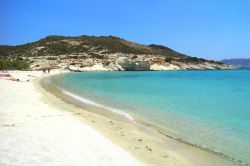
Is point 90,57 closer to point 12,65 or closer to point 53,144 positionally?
point 12,65

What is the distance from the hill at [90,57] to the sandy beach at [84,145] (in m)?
94.3

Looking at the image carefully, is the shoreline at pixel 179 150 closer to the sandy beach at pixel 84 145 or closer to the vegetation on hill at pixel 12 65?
the sandy beach at pixel 84 145

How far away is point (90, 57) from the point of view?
132750mm

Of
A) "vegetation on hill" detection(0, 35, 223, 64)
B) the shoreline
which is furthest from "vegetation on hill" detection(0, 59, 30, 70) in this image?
the shoreline

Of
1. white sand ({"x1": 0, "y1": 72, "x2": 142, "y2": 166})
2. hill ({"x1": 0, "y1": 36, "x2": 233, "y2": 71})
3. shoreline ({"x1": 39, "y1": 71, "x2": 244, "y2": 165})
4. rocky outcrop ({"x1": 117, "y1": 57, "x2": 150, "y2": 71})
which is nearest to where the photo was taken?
white sand ({"x1": 0, "y1": 72, "x2": 142, "y2": 166})

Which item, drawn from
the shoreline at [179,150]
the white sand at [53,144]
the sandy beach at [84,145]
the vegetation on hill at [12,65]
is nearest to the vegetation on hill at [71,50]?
the vegetation on hill at [12,65]

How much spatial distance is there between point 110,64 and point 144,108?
94.0 metres

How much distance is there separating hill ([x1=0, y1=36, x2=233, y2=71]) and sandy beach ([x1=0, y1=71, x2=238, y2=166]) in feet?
309

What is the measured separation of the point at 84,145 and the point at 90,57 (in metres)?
124

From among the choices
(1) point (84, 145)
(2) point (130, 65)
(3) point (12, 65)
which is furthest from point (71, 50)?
(1) point (84, 145)

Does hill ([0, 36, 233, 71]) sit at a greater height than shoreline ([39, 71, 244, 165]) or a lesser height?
greater

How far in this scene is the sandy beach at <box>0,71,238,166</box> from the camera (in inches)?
324

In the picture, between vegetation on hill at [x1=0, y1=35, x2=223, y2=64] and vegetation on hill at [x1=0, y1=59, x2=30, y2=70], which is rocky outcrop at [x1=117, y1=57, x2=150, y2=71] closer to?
vegetation on hill at [x1=0, y1=35, x2=223, y2=64]

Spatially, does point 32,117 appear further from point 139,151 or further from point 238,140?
point 238,140
